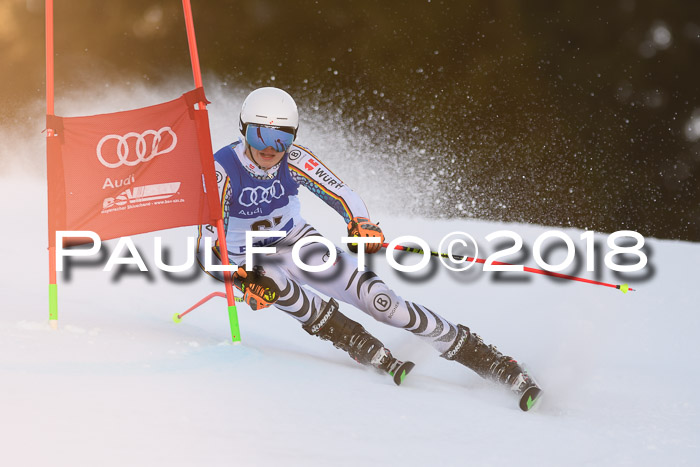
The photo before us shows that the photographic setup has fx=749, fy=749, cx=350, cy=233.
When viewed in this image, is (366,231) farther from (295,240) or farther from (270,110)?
(270,110)

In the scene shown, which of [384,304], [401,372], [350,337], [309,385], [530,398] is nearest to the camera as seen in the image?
[309,385]

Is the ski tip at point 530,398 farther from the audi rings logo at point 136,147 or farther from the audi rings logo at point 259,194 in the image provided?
the audi rings logo at point 136,147

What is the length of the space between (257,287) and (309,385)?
2.22 ft

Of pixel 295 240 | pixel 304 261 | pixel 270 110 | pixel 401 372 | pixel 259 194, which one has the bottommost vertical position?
pixel 401 372

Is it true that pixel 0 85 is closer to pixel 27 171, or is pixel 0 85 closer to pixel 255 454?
pixel 27 171

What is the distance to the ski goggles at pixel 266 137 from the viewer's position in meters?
3.56

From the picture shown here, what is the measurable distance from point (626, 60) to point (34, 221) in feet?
21.1

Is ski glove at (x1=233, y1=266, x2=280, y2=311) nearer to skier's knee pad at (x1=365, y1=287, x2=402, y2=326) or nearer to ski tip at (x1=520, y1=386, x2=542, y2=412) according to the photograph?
skier's knee pad at (x1=365, y1=287, x2=402, y2=326)

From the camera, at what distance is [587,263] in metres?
6.51

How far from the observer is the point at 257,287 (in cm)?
366

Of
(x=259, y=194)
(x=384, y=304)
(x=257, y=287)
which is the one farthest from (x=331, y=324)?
(x=259, y=194)

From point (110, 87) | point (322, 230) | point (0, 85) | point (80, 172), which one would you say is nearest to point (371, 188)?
point (322, 230)

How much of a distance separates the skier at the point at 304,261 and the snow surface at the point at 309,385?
0.16 meters

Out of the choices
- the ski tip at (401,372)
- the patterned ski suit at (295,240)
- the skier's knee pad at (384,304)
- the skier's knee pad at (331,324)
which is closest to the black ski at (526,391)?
the patterned ski suit at (295,240)
